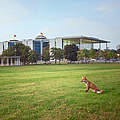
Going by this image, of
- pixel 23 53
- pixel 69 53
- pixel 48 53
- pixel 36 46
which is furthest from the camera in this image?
pixel 36 46

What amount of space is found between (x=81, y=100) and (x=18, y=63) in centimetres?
4805

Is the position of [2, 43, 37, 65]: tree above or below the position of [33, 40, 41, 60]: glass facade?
below

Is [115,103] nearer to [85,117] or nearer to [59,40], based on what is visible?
[85,117]

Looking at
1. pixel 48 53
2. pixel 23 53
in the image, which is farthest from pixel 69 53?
pixel 23 53

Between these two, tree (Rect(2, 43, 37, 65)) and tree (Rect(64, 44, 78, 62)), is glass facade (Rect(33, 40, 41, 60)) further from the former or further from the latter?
tree (Rect(2, 43, 37, 65))

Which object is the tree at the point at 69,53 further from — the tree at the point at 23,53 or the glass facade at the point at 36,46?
the glass facade at the point at 36,46

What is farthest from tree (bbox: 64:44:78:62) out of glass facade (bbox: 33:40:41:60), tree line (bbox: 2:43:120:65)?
glass facade (bbox: 33:40:41:60)

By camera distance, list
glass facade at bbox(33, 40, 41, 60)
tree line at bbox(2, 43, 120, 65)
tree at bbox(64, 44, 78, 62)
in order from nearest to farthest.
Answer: tree line at bbox(2, 43, 120, 65) → tree at bbox(64, 44, 78, 62) → glass facade at bbox(33, 40, 41, 60)

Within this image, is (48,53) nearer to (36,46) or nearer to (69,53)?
(69,53)

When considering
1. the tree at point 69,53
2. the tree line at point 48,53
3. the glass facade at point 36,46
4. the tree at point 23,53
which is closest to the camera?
the tree at point 23,53

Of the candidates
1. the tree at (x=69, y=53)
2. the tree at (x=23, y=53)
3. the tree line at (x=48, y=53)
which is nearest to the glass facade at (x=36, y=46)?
the tree line at (x=48, y=53)

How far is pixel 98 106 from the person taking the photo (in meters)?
5.95

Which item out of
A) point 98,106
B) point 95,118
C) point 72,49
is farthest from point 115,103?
point 72,49

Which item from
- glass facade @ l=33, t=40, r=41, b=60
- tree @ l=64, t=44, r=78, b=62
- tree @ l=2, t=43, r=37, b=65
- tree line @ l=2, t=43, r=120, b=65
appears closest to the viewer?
tree @ l=2, t=43, r=37, b=65
